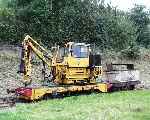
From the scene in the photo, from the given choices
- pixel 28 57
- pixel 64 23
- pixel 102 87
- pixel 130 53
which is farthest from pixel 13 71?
pixel 130 53

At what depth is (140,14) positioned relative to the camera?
155 feet

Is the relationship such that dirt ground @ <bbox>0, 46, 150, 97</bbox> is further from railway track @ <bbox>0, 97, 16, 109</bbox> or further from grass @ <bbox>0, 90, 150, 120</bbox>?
grass @ <bbox>0, 90, 150, 120</bbox>

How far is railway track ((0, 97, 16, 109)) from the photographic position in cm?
1993

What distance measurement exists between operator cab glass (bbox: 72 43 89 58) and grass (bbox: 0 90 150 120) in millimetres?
2381

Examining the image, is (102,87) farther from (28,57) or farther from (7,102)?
(7,102)

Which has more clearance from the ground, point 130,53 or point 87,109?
point 130,53

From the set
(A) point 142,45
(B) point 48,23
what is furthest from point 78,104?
(A) point 142,45

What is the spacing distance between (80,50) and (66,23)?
11.8 meters

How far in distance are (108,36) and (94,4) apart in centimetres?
283

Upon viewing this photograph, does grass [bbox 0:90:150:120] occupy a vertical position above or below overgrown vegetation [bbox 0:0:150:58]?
below

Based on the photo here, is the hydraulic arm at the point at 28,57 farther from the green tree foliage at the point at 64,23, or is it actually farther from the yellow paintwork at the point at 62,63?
the green tree foliage at the point at 64,23

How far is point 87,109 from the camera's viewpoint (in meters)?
18.5

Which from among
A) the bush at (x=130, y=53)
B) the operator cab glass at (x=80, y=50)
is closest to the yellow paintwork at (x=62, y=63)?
the operator cab glass at (x=80, y=50)

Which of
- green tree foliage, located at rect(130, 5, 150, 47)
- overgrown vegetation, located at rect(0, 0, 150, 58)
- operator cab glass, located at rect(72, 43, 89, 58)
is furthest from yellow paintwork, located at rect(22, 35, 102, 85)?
green tree foliage, located at rect(130, 5, 150, 47)
